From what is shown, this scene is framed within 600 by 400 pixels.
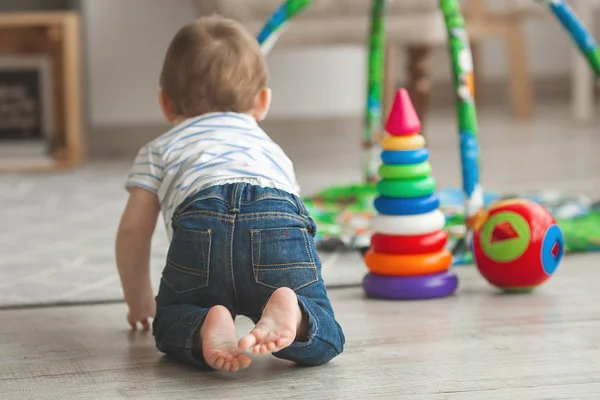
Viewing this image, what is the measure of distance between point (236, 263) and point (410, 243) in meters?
0.36

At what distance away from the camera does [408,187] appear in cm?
133

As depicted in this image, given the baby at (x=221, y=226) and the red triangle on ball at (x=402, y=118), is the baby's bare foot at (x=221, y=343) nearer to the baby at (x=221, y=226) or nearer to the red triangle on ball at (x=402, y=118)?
the baby at (x=221, y=226)

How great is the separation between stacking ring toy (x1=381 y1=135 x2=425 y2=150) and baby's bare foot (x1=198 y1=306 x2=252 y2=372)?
0.44 meters

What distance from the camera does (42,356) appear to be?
3.66 ft

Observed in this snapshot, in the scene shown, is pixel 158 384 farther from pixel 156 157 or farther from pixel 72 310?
pixel 72 310

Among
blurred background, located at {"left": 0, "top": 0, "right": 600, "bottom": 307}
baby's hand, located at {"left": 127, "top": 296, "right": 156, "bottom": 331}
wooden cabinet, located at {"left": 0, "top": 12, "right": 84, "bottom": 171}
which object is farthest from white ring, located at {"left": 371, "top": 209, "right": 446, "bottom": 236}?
wooden cabinet, located at {"left": 0, "top": 12, "right": 84, "bottom": 171}

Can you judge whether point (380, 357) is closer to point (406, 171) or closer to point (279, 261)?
point (279, 261)

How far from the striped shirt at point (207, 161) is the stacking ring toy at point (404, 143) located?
229 mm

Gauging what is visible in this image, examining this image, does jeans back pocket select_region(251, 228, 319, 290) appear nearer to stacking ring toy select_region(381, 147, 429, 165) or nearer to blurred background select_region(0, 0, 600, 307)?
stacking ring toy select_region(381, 147, 429, 165)

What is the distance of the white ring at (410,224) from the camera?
1.33 m

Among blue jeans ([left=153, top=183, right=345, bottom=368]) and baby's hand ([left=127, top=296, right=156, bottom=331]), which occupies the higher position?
blue jeans ([left=153, top=183, right=345, bottom=368])

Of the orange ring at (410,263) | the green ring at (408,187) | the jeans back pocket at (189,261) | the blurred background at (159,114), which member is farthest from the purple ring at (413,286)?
the blurred background at (159,114)

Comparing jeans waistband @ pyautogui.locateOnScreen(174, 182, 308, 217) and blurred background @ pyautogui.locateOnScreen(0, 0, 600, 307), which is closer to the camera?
jeans waistband @ pyautogui.locateOnScreen(174, 182, 308, 217)

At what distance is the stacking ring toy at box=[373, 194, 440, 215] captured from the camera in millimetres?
1335
